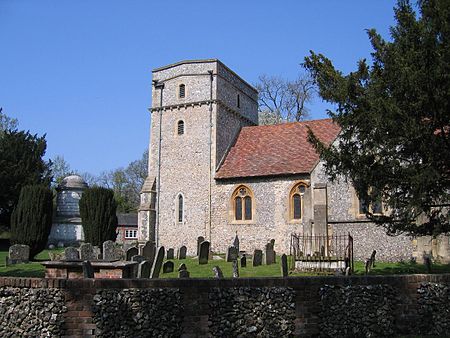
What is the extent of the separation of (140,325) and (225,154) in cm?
2027

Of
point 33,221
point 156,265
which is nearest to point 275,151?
point 156,265

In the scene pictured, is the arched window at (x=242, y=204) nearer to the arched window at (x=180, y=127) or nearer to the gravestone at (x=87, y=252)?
the arched window at (x=180, y=127)

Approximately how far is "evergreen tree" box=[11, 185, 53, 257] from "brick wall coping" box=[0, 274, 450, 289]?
809 inches

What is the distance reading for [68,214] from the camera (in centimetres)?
4138

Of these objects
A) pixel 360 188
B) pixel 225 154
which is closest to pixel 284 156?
pixel 225 154

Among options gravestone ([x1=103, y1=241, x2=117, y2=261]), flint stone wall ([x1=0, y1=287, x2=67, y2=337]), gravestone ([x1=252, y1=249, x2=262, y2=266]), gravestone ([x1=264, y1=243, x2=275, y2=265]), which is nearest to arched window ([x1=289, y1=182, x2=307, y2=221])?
gravestone ([x1=264, y1=243, x2=275, y2=265])

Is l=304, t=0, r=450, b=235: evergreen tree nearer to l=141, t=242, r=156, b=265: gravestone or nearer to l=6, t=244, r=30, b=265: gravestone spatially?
l=141, t=242, r=156, b=265: gravestone

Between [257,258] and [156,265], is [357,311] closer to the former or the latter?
[156,265]

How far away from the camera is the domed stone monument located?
4009 cm

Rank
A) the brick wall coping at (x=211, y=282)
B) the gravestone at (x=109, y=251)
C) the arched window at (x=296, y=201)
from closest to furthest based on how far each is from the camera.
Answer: the brick wall coping at (x=211, y=282), the gravestone at (x=109, y=251), the arched window at (x=296, y=201)

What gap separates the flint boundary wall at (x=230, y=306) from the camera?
6.83 m

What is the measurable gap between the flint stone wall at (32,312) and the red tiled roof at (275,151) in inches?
698

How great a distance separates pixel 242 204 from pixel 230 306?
698 inches

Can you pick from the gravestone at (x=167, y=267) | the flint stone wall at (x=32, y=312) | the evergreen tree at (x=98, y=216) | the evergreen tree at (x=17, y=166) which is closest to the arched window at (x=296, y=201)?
the gravestone at (x=167, y=267)
